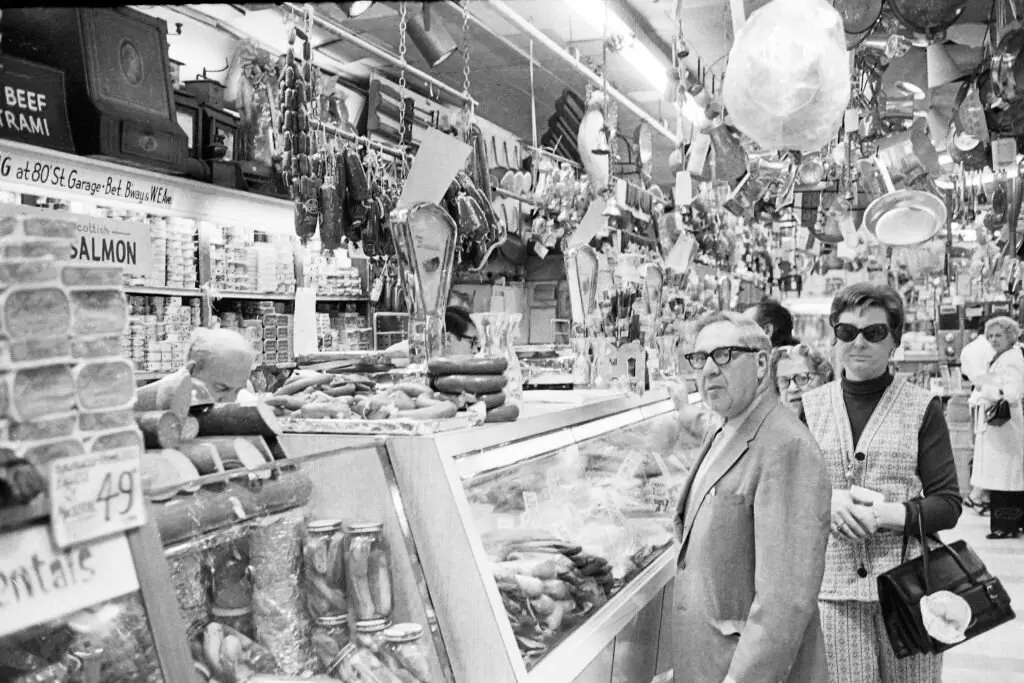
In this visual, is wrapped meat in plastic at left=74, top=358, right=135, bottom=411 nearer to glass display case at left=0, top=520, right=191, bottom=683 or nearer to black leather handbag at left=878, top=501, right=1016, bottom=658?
glass display case at left=0, top=520, right=191, bottom=683

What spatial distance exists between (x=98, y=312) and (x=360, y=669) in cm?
99

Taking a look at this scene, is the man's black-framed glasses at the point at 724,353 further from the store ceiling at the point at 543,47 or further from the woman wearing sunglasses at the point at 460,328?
the store ceiling at the point at 543,47

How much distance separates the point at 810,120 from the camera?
102 inches

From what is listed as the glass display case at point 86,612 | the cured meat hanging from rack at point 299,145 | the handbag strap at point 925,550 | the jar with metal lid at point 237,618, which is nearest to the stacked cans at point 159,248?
the cured meat hanging from rack at point 299,145

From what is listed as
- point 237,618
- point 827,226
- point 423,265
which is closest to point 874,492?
point 423,265

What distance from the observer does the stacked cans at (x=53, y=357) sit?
94 centimetres

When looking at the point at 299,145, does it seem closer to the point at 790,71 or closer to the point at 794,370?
the point at 790,71

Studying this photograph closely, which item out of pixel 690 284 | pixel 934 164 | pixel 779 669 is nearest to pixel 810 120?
pixel 779 669

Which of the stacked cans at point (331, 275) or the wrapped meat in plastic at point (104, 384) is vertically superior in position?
the stacked cans at point (331, 275)

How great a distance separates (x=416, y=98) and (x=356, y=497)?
7.28 m

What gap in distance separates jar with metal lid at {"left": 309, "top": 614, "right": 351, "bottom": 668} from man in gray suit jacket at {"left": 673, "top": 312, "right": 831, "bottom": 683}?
965 mm

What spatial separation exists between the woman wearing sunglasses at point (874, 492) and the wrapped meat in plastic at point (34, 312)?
2171 millimetres

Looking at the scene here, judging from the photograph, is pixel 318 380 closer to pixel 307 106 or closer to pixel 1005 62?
pixel 307 106

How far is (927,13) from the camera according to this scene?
2.87m
